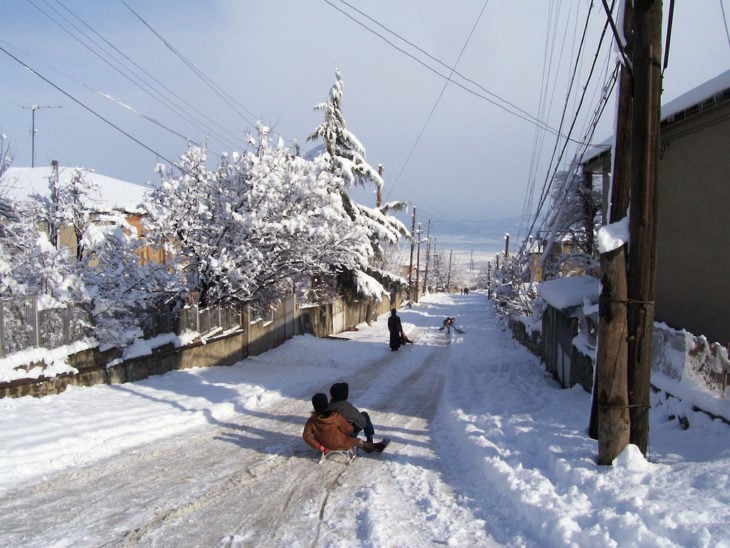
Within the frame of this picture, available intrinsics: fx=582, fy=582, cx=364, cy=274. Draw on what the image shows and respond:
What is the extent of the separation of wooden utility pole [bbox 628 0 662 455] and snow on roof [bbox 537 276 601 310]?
20.8 feet

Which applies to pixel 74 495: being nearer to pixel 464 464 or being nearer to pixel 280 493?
pixel 280 493

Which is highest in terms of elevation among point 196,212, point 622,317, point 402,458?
point 196,212

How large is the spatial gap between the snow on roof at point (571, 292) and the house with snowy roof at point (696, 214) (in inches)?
62.2

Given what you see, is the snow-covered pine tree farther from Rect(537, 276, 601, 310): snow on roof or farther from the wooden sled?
the wooden sled

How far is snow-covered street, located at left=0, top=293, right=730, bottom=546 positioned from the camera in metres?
5.02

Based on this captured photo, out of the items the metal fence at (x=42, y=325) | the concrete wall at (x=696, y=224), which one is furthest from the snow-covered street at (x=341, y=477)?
the concrete wall at (x=696, y=224)

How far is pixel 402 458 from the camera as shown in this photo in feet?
26.0

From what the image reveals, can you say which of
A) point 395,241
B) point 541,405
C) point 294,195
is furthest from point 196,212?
point 395,241

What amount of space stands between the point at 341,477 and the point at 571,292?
8733 mm

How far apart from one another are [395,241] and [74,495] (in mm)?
25280

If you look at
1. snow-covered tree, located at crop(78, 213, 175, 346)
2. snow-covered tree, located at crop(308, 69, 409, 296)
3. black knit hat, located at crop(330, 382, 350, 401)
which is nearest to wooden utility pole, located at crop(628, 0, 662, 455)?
black knit hat, located at crop(330, 382, 350, 401)

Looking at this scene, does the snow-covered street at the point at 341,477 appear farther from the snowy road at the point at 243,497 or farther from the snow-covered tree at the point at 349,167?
the snow-covered tree at the point at 349,167

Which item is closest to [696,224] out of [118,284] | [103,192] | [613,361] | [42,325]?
[613,361]

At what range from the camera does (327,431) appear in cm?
757
